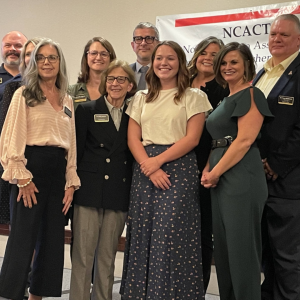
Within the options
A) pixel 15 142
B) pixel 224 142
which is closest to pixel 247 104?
pixel 224 142

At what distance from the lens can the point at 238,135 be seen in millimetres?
2512

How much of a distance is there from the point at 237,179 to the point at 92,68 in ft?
4.77

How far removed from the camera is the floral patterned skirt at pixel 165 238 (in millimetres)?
2504

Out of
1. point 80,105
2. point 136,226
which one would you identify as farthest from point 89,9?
point 136,226

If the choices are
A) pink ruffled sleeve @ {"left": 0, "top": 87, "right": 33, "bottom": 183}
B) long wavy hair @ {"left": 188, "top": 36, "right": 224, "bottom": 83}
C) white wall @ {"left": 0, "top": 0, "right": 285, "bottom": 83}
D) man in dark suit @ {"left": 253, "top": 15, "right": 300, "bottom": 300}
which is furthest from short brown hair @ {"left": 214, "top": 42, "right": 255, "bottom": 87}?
white wall @ {"left": 0, "top": 0, "right": 285, "bottom": 83}

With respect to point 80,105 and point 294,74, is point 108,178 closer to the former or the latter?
point 80,105

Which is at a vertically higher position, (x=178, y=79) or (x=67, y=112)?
(x=178, y=79)

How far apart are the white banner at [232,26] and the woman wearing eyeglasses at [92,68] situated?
50.0 inches

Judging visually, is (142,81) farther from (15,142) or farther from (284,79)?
(15,142)

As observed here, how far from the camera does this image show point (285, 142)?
2.68 m

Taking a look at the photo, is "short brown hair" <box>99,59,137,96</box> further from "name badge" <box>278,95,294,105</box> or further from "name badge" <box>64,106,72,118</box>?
"name badge" <box>278,95,294,105</box>

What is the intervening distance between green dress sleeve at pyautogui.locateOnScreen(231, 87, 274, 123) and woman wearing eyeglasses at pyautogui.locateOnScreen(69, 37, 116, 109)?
1.16 m

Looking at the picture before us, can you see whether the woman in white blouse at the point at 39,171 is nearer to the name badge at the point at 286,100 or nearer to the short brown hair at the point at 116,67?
the short brown hair at the point at 116,67

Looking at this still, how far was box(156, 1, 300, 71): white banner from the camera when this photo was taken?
13.0 feet
